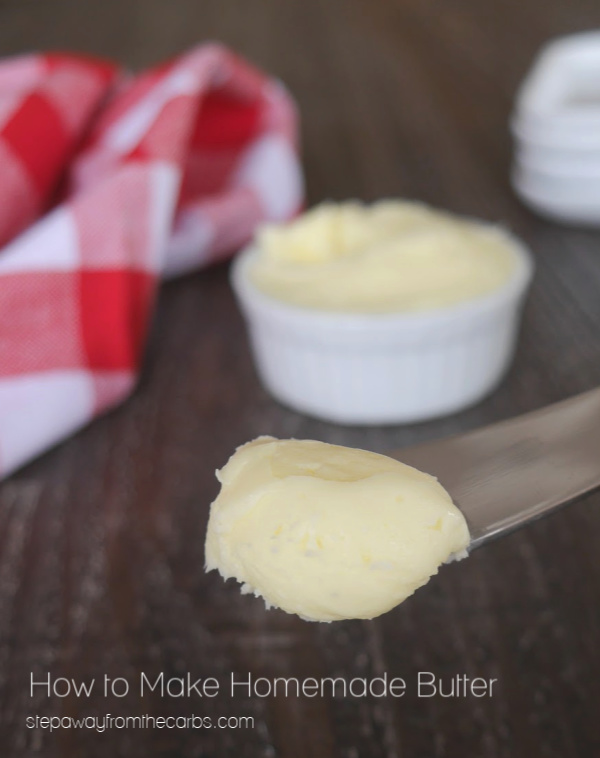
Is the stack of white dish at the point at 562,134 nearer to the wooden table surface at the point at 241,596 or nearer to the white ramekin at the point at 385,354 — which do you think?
the wooden table surface at the point at 241,596

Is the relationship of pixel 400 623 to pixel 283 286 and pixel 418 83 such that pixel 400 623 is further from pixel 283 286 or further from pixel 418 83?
pixel 418 83

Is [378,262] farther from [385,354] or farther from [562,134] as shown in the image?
[562,134]

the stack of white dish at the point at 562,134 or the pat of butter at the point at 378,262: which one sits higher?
the pat of butter at the point at 378,262

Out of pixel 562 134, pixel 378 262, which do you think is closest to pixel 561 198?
pixel 562 134

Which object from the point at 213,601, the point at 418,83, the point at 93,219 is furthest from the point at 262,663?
the point at 418,83

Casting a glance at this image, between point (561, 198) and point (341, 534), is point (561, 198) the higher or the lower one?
the lower one

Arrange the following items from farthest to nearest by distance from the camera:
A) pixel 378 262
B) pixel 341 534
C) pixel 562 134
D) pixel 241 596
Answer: pixel 562 134
pixel 378 262
pixel 241 596
pixel 341 534

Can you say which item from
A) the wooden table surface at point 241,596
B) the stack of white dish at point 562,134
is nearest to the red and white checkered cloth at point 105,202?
the wooden table surface at point 241,596
